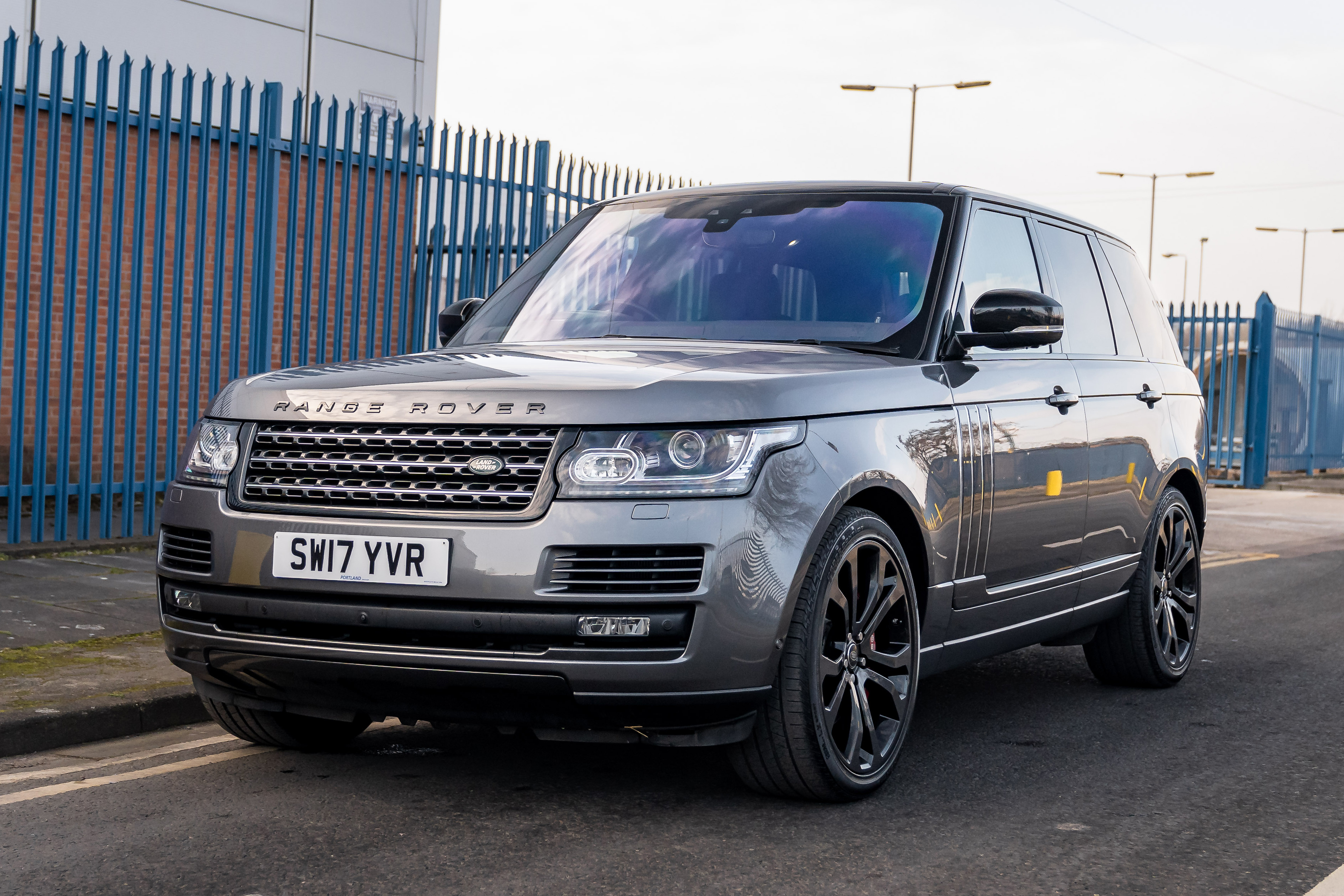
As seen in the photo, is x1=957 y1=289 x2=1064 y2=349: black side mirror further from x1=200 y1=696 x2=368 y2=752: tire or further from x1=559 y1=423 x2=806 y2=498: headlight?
x1=200 y1=696 x2=368 y2=752: tire

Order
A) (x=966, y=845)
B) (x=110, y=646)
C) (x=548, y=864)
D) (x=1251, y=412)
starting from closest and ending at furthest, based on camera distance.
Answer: (x=548, y=864), (x=966, y=845), (x=110, y=646), (x=1251, y=412)

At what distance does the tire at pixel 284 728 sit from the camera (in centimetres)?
465

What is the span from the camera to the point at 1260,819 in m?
4.26

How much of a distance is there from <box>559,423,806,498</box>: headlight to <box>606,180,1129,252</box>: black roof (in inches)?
71.3

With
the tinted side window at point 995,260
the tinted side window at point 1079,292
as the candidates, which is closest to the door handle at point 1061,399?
the tinted side window at point 995,260

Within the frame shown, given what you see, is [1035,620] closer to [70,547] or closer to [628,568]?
[628,568]

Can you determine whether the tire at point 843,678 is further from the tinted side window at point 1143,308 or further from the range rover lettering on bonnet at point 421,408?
the tinted side window at point 1143,308

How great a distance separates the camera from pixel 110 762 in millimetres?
4809

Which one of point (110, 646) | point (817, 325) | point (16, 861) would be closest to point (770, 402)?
point (817, 325)

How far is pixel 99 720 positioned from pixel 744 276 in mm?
2651

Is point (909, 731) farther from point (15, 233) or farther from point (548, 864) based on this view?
point (15, 233)

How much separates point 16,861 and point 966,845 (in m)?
2.38

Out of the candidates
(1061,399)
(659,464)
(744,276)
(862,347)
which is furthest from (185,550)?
(1061,399)

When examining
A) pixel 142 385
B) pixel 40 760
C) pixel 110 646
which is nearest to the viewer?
pixel 40 760
